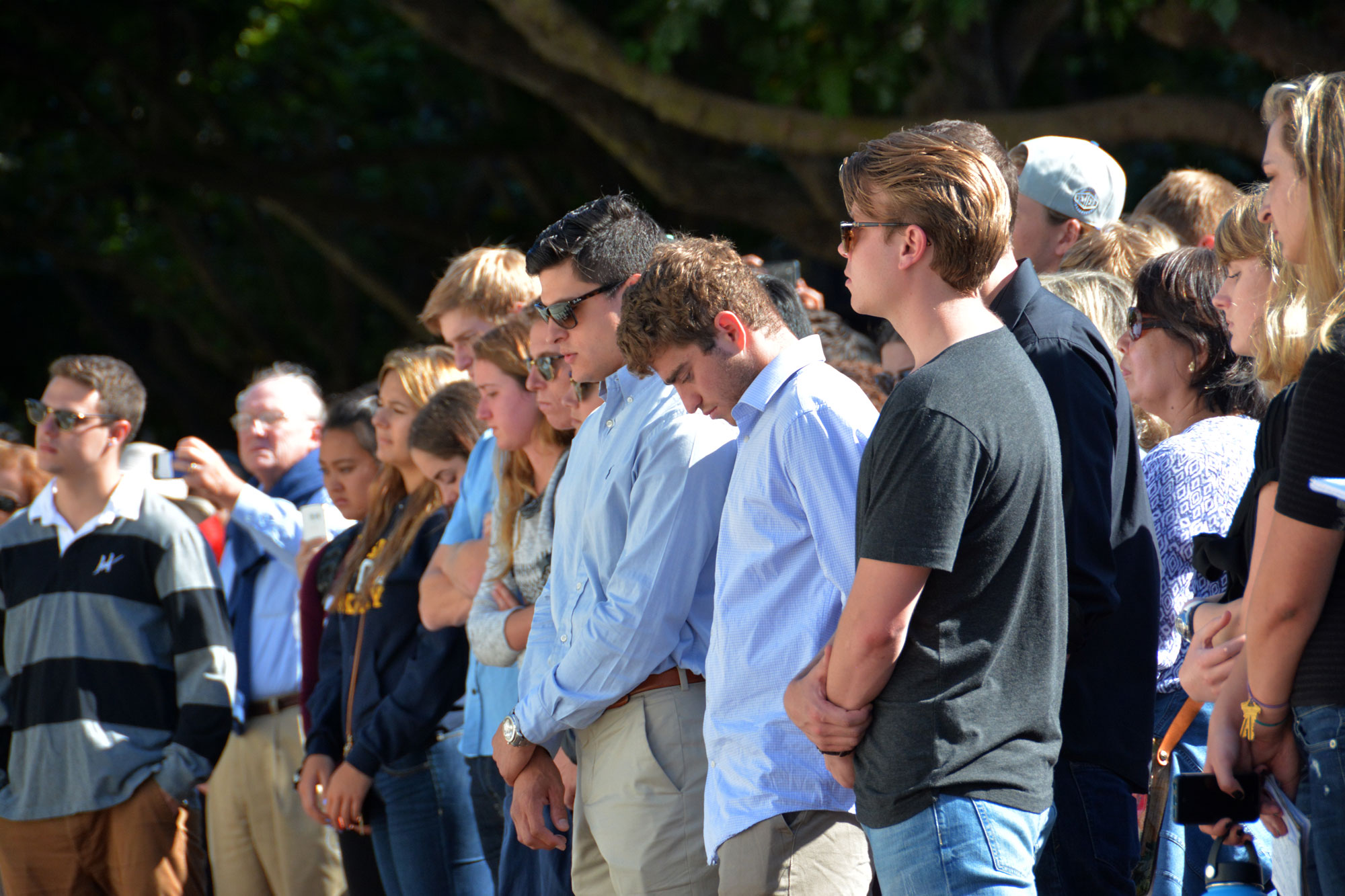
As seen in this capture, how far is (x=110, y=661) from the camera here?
15.7 feet

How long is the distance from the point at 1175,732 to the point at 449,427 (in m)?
2.49

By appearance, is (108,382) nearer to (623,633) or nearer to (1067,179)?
(623,633)

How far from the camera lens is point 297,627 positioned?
5297mm

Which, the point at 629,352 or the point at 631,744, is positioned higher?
the point at 629,352

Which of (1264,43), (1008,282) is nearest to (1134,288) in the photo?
(1008,282)

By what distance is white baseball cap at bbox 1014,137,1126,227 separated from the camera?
11.2 feet

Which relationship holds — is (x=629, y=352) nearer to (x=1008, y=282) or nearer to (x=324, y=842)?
(x=1008, y=282)

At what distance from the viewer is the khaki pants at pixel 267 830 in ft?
16.4

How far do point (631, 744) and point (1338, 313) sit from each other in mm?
1600

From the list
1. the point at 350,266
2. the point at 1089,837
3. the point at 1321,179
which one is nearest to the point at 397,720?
the point at 1089,837

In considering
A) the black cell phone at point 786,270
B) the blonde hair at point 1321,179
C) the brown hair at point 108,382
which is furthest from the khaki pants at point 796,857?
the brown hair at point 108,382

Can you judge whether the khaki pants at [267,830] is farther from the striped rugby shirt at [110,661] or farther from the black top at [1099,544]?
the black top at [1099,544]

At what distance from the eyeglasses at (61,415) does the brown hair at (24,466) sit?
1.70m

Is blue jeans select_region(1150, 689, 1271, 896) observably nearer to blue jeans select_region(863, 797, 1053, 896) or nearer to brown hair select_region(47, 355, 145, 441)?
blue jeans select_region(863, 797, 1053, 896)
